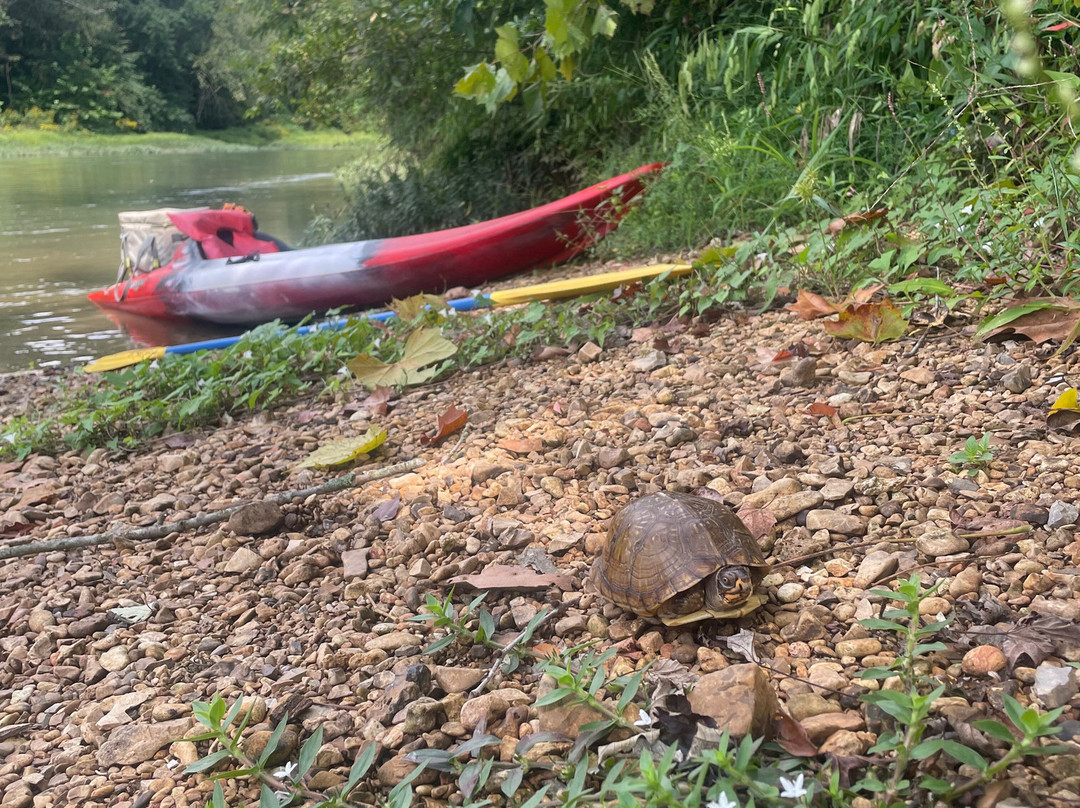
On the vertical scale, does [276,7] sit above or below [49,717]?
above

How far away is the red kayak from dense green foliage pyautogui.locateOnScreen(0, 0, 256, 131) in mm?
26187

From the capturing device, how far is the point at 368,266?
6.18 metres

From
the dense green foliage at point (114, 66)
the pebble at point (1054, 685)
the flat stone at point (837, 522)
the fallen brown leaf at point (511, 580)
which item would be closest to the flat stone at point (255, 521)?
the fallen brown leaf at point (511, 580)

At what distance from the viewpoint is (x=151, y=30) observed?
37938 mm

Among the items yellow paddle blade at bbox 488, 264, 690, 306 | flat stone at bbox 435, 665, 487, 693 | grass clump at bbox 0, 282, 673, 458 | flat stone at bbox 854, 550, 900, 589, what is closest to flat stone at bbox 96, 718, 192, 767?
flat stone at bbox 435, 665, 487, 693

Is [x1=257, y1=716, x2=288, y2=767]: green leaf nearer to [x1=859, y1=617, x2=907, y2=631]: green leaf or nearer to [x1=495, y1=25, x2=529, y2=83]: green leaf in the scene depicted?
[x1=859, y1=617, x2=907, y2=631]: green leaf

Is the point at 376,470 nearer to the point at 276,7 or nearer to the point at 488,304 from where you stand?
the point at 488,304

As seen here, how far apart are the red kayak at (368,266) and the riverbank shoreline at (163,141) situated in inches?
637

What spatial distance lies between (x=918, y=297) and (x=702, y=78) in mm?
3216

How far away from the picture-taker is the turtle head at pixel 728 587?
153cm

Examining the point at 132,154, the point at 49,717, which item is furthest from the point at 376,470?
the point at 132,154

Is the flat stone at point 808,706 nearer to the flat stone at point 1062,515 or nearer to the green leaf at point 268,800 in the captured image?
the flat stone at point 1062,515

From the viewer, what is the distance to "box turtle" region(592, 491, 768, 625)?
156 cm

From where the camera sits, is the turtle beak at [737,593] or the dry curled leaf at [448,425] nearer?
the turtle beak at [737,593]
